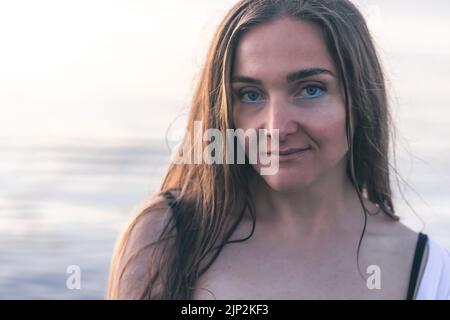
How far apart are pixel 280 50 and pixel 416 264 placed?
70 cm

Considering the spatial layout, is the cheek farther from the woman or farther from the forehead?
the forehead

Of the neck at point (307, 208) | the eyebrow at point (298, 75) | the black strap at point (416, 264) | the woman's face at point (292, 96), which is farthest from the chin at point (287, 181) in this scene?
the black strap at point (416, 264)

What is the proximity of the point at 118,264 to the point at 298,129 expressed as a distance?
2.00 feet

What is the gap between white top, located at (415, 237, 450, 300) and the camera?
9.93 feet

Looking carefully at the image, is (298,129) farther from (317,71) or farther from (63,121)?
(63,121)

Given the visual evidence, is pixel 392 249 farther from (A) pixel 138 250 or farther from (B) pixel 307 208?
(A) pixel 138 250

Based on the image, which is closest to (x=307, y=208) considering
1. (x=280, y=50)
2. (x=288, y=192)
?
(x=288, y=192)

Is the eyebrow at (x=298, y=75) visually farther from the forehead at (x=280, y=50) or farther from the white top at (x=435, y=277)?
the white top at (x=435, y=277)

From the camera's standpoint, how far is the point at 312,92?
2.95m

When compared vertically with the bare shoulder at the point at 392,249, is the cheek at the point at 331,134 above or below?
above

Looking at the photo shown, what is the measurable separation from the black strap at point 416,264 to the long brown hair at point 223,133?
0.35ft

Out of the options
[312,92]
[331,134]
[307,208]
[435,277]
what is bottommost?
[435,277]

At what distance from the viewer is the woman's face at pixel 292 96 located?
2.91 m

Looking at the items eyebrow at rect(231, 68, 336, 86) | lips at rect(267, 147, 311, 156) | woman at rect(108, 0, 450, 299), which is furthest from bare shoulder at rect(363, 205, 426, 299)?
eyebrow at rect(231, 68, 336, 86)
